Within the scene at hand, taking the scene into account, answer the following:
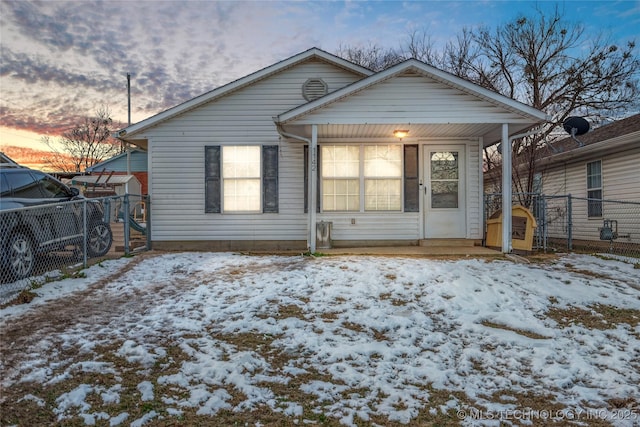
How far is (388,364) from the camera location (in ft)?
10.9

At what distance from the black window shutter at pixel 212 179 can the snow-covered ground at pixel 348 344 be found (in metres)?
2.92

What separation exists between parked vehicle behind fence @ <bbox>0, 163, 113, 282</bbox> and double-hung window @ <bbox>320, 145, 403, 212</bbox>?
4832 mm

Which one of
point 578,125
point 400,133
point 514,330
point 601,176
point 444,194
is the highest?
point 578,125

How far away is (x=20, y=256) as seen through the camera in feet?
18.0

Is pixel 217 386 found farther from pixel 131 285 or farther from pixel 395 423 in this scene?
pixel 131 285

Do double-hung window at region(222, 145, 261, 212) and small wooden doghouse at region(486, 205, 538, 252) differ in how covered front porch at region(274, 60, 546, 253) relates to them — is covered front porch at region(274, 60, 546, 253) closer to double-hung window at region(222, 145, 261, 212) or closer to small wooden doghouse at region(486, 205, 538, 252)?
small wooden doghouse at region(486, 205, 538, 252)

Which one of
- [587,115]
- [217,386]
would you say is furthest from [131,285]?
[587,115]

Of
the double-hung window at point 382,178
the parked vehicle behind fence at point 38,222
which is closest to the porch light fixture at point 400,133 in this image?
the double-hung window at point 382,178

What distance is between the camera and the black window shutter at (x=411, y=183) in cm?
896

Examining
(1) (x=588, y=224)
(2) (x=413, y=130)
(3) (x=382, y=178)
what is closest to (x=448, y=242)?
(3) (x=382, y=178)

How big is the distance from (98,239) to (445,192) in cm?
761

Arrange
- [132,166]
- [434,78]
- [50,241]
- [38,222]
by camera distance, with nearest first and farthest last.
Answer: [38,222] < [50,241] < [434,78] < [132,166]

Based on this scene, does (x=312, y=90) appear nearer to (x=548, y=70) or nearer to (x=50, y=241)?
(x=50, y=241)

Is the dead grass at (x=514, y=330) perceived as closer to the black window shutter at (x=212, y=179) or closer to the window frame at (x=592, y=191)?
the black window shutter at (x=212, y=179)
